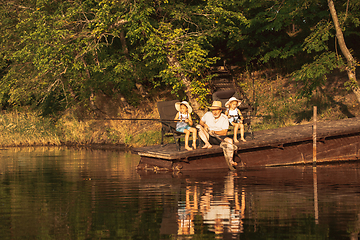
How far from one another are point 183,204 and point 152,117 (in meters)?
16.0

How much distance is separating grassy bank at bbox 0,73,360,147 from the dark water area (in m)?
8.13

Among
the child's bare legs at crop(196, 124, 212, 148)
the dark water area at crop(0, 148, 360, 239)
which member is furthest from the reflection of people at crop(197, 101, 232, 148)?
the dark water area at crop(0, 148, 360, 239)

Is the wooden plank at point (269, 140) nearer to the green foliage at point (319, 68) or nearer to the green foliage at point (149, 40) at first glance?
the green foliage at point (319, 68)

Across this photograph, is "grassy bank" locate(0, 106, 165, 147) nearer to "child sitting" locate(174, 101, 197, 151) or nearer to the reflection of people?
"child sitting" locate(174, 101, 197, 151)

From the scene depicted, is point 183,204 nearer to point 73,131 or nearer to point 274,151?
point 274,151

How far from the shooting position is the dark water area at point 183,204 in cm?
737

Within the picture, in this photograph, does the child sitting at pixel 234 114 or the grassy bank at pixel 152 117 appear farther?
the grassy bank at pixel 152 117

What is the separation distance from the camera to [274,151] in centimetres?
1464

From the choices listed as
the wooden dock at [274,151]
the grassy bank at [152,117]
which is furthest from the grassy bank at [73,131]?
the wooden dock at [274,151]

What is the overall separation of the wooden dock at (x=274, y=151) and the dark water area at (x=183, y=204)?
1.56ft

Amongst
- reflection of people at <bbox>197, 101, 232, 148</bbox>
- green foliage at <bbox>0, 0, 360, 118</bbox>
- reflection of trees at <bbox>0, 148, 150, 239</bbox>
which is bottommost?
reflection of trees at <bbox>0, 148, 150, 239</bbox>

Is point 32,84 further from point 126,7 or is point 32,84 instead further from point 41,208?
point 41,208

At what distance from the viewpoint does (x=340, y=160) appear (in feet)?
49.9

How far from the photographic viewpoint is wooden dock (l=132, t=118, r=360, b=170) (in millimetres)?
13977
